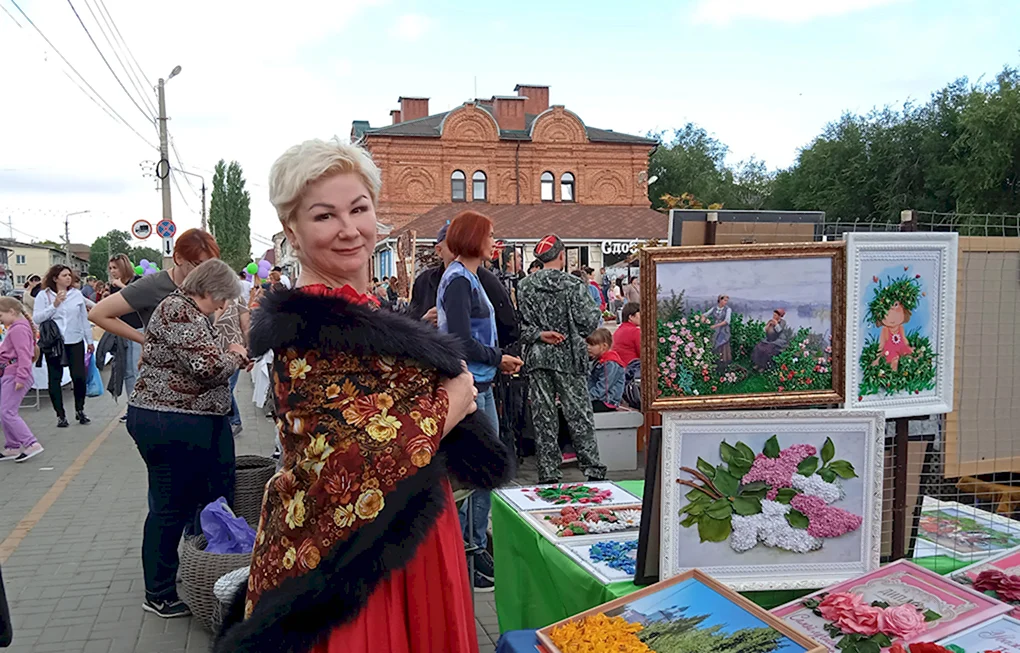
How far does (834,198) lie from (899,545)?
3576cm

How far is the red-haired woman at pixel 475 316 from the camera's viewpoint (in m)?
4.15

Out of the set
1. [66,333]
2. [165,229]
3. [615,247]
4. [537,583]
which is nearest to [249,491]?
[537,583]

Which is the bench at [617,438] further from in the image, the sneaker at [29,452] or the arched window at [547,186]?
the arched window at [547,186]

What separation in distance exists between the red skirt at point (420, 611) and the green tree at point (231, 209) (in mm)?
55226

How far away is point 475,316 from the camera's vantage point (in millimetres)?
4270

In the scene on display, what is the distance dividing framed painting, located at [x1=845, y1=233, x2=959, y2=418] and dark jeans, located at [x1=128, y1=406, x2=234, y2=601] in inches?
113

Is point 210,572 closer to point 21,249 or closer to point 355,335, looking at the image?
point 355,335

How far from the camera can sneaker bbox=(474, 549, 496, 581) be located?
13.8ft

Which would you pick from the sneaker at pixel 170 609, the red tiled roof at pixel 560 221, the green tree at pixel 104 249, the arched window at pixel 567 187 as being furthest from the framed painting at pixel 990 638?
the green tree at pixel 104 249

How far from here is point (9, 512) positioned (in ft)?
18.5

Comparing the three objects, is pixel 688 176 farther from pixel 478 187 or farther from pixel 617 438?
pixel 617 438

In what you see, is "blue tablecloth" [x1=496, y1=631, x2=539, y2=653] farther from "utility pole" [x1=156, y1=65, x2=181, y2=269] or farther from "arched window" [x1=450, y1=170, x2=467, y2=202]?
"arched window" [x1=450, y1=170, x2=467, y2=202]

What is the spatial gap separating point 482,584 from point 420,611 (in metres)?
2.52

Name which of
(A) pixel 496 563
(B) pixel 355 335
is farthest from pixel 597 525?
(B) pixel 355 335
